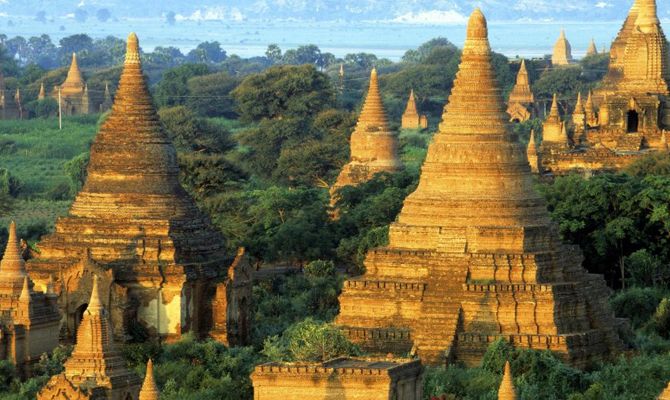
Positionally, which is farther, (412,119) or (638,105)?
(412,119)

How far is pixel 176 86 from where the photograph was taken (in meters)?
132

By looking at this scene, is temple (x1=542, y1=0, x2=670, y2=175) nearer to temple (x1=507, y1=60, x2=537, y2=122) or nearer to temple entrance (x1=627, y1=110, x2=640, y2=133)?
temple entrance (x1=627, y1=110, x2=640, y2=133)

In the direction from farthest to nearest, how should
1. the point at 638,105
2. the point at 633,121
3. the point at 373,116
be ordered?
the point at 373,116
the point at 633,121
the point at 638,105

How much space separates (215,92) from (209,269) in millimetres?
81391

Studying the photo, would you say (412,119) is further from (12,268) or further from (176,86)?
(12,268)

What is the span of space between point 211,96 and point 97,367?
288 ft

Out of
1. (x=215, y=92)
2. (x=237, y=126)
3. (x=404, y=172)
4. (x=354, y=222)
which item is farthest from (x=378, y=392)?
(x=215, y=92)

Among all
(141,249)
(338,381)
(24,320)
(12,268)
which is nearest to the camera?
(338,381)

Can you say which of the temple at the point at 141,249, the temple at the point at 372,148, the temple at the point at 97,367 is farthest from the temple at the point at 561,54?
the temple at the point at 97,367

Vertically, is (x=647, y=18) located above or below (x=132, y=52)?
below

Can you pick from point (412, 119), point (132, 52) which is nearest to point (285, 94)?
point (412, 119)

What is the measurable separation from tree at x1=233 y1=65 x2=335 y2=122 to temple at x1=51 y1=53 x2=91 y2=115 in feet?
73.2

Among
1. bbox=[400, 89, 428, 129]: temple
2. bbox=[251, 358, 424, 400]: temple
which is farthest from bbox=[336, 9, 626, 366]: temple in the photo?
bbox=[400, 89, 428, 129]: temple

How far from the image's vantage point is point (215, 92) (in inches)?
5197
